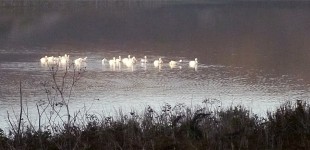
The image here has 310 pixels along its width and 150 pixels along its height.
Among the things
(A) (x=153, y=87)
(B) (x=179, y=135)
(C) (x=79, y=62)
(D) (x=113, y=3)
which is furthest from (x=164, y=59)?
(D) (x=113, y=3)

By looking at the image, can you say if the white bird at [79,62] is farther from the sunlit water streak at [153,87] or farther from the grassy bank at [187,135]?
the grassy bank at [187,135]

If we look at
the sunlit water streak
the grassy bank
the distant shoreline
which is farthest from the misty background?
the distant shoreline

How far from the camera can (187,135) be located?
617 cm

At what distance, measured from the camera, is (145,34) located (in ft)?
130

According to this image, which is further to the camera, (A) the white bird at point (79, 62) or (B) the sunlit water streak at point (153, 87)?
(A) the white bird at point (79, 62)

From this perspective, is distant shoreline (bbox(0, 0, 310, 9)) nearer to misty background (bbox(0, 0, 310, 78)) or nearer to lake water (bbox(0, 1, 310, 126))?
misty background (bbox(0, 0, 310, 78))

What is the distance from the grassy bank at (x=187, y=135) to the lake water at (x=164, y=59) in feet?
17.7

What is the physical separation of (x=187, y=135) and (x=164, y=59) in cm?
2061

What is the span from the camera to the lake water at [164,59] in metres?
16.2

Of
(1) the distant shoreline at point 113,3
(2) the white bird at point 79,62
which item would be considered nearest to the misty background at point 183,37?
(2) the white bird at point 79,62

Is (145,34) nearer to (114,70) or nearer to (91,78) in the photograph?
(114,70)

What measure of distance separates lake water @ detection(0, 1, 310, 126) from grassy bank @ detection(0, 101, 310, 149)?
17.7ft

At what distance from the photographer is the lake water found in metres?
16.2

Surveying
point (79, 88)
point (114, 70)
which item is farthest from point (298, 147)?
point (114, 70)
